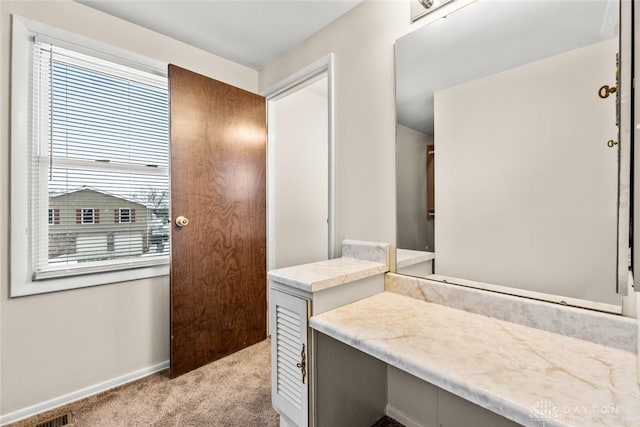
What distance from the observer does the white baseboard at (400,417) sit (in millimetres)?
1445

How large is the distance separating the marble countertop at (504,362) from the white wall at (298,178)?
1617 millimetres

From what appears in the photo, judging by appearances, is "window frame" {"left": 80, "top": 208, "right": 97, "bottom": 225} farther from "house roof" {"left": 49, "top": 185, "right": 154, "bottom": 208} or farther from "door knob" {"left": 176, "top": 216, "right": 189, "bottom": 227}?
"door knob" {"left": 176, "top": 216, "right": 189, "bottom": 227}

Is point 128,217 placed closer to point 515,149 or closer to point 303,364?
point 303,364

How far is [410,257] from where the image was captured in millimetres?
1455

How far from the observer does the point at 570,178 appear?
99 centimetres

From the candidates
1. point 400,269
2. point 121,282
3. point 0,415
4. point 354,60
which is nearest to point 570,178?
point 400,269

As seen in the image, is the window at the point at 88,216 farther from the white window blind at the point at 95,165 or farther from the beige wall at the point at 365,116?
the beige wall at the point at 365,116

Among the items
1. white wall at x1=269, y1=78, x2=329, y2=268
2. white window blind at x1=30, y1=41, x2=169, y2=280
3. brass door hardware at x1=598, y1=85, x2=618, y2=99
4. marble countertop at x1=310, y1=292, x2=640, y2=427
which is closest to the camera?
marble countertop at x1=310, y1=292, x2=640, y2=427

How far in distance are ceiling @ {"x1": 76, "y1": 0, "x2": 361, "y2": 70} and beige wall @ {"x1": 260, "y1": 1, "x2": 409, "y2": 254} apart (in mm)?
138

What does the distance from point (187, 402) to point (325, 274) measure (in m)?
1.22

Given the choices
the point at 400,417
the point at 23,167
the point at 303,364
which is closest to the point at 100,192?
the point at 23,167

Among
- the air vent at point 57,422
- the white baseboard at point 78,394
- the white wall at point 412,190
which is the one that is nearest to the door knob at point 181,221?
the white baseboard at point 78,394

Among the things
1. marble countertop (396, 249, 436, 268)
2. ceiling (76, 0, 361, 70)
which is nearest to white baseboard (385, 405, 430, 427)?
marble countertop (396, 249, 436, 268)

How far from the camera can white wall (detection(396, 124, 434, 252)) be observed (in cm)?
138
